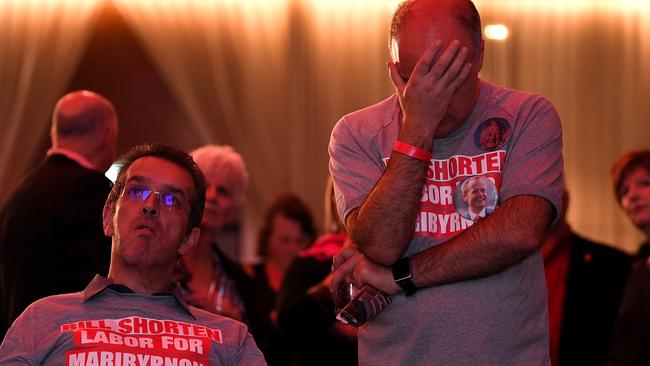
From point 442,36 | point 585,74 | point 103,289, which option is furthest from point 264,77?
point 442,36

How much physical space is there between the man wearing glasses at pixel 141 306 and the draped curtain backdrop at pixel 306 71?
3396 mm

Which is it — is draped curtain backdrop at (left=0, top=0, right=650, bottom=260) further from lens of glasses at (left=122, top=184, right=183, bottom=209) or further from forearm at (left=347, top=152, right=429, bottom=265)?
forearm at (left=347, top=152, right=429, bottom=265)

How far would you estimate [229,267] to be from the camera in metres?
4.17

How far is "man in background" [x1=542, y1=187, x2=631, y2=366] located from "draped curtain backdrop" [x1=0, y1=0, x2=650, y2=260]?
2.19 m

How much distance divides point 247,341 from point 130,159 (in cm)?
58

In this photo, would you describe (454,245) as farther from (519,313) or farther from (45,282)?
(45,282)

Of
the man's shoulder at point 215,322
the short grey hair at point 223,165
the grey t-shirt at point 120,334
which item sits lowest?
the short grey hair at point 223,165

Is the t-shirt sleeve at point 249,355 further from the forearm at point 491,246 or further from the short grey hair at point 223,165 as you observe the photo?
the short grey hair at point 223,165

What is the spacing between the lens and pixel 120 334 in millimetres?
2547

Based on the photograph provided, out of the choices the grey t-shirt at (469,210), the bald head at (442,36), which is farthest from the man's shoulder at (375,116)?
the bald head at (442,36)

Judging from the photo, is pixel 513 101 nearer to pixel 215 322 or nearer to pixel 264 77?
pixel 215 322

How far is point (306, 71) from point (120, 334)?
13.0ft

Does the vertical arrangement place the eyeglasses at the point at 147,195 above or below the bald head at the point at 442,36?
below

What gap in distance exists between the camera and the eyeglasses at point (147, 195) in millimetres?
2771
